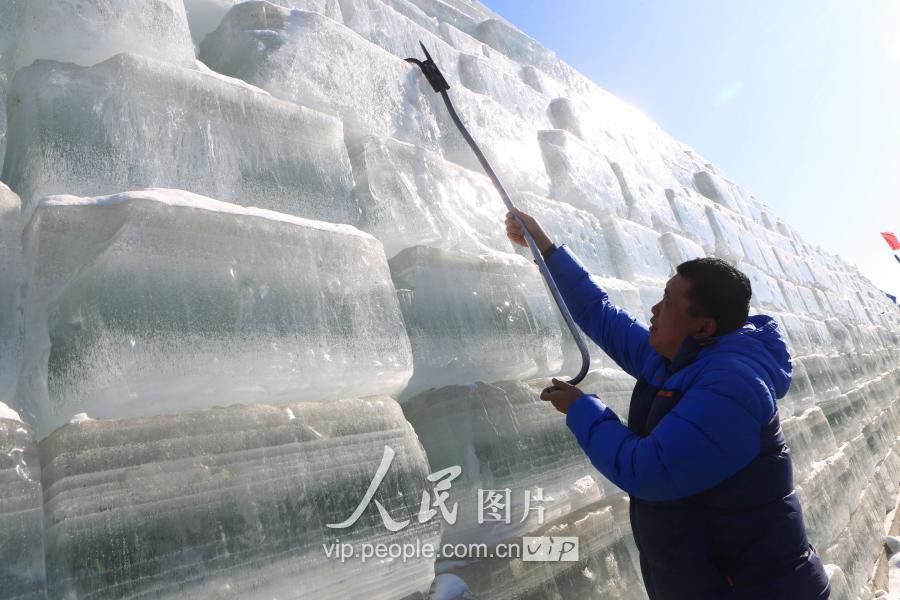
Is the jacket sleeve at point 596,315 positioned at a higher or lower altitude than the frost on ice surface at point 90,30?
higher

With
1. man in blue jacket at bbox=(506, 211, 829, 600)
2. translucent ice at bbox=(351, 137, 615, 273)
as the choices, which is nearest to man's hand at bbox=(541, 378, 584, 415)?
man in blue jacket at bbox=(506, 211, 829, 600)

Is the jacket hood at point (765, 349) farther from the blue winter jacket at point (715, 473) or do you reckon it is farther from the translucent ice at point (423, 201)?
the translucent ice at point (423, 201)

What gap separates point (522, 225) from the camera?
3.74 ft

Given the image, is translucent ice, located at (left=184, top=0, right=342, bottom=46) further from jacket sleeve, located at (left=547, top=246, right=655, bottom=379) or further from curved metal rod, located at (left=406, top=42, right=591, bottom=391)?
jacket sleeve, located at (left=547, top=246, right=655, bottom=379)

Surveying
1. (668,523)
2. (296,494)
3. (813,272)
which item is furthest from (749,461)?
(813,272)

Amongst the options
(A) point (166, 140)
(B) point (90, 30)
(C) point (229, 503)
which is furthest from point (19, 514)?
(B) point (90, 30)

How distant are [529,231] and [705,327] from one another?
444 mm

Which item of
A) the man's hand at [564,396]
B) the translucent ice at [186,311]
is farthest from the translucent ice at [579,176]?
the translucent ice at [186,311]

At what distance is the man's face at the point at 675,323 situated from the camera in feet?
2.63

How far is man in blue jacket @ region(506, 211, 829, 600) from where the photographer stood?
0.66 metres

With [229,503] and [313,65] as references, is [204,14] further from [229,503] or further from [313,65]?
[229,503]

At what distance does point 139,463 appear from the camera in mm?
558

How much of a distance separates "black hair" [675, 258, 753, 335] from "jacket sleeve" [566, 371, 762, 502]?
136 millimetres

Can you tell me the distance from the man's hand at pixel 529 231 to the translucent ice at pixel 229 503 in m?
0.55
